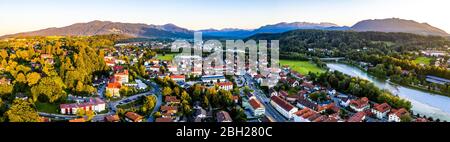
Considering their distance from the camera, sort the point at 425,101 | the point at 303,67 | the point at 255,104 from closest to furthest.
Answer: the point at 255,104 → the point at 425,101 → the point at 303,67

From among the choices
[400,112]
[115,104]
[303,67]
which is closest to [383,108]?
[400,112]

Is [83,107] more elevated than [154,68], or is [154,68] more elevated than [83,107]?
[154,68]

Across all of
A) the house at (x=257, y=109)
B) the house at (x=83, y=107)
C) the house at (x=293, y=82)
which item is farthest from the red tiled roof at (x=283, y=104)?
the house at (x=83, y=107)

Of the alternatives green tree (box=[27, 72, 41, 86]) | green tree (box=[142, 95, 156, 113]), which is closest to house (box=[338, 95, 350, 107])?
green tree (box=[142, 95, 156, 113])

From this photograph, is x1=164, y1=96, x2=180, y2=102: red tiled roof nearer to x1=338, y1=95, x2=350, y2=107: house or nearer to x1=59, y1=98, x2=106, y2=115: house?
x1=59, y1=98, x2=106, y2=115: house

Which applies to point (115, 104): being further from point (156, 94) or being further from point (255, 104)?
point (255, 104)

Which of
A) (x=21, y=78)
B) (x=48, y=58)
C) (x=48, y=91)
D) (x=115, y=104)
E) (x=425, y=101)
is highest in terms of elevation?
(x=48, y=58)
